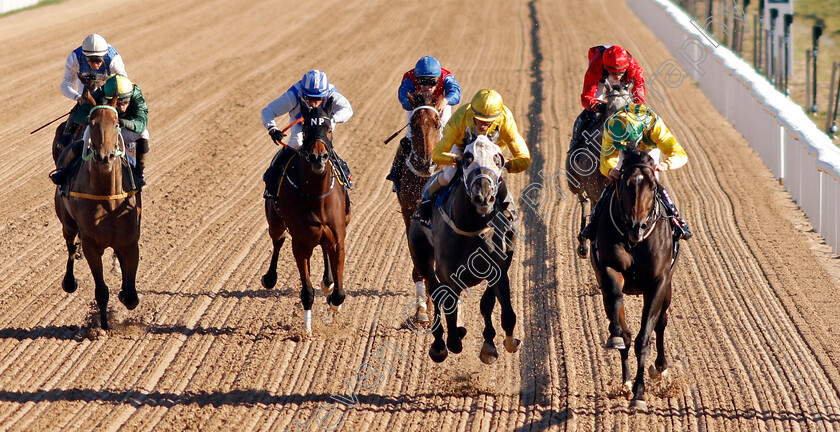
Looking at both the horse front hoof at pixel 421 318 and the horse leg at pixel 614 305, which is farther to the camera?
the horse front hoof at pixel 421 318

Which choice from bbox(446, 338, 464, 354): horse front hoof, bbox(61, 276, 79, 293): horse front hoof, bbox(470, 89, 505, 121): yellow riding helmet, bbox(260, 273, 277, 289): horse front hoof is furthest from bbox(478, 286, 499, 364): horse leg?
bbox(61, 276, 79, 293): horse front hoof

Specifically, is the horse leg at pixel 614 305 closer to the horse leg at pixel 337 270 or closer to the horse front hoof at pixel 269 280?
the horse leg at pixel 337 270

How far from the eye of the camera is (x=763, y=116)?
1563 cm

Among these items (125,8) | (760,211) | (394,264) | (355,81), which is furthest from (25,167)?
(125,8)

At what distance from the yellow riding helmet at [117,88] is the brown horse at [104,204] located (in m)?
0.07

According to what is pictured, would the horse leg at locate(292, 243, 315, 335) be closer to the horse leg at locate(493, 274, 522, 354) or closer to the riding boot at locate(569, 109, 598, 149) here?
the horse leg at locate(493, 274, 522, 354)

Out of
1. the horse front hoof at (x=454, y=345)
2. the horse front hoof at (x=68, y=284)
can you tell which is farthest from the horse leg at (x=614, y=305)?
the horse front hoof at (x=68, y=284)

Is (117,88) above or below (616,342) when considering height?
above

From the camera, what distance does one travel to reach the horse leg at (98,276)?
28.3 feet

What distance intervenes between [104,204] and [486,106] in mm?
3525

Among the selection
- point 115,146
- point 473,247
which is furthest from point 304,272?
point 473,247

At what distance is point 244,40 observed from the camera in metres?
→ 25.6

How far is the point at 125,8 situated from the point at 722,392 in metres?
25.0

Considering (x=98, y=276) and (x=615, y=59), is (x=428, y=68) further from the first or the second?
(x=98, y=276)
